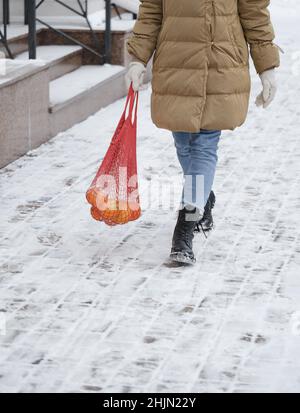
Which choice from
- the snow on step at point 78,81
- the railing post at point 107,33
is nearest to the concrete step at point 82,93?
the snow on step at point 78,81

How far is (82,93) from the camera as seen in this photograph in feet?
29.8

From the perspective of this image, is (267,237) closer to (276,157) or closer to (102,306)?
(102,306)

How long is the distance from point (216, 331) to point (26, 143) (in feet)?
11.8

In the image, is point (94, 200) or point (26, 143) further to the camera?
point (26, 143)

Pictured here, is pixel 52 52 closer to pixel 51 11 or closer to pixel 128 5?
pixel 51 11

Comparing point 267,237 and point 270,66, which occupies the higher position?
point 270,66

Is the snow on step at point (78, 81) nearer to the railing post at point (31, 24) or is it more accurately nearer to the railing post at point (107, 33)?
the railing post at point (107, 33)

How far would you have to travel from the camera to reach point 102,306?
4.94 m

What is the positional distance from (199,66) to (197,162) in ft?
1.59

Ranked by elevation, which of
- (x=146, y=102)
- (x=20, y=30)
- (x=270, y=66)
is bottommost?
(x=146, y=102)

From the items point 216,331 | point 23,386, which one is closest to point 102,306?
point 216,331

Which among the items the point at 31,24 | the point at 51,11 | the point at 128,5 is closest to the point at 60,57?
the point at 31,24

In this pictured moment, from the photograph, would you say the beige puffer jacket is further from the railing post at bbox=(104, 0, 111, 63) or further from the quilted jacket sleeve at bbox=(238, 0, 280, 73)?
the railing post at bbox=(104, 0, 111, 63)
